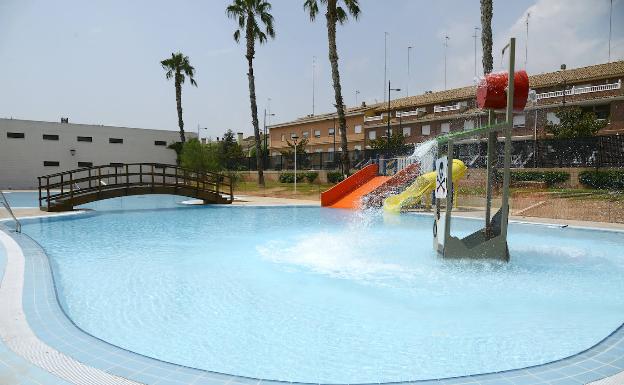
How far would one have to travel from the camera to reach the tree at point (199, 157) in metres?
35.6

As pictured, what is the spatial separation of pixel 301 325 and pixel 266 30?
3073 cm

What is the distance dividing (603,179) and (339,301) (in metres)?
21.0

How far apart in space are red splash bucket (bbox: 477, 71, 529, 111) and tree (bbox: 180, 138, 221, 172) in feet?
98.4

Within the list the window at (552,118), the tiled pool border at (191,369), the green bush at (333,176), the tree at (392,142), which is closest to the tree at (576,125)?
the window at (552,118)

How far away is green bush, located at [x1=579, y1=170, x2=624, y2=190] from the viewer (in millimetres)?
20906

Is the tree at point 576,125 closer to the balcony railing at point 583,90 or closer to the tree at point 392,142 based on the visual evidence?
the balcony railing at point 583,90

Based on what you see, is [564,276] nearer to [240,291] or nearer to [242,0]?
[240,291]

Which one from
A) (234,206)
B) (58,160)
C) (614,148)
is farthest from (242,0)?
(614,148)

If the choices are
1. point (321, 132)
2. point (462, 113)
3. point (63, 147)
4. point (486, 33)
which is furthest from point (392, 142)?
point (63, 147)

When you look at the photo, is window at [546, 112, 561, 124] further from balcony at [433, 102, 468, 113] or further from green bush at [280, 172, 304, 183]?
green bush at [280, 172, 304, 183]

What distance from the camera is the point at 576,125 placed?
1162 inches

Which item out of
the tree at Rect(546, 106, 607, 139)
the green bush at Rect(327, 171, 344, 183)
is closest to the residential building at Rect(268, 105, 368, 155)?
the green bush at Rect(327, 171, 344, 183)

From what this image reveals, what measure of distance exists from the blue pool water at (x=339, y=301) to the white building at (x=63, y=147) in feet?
102

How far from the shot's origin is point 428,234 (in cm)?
1198
